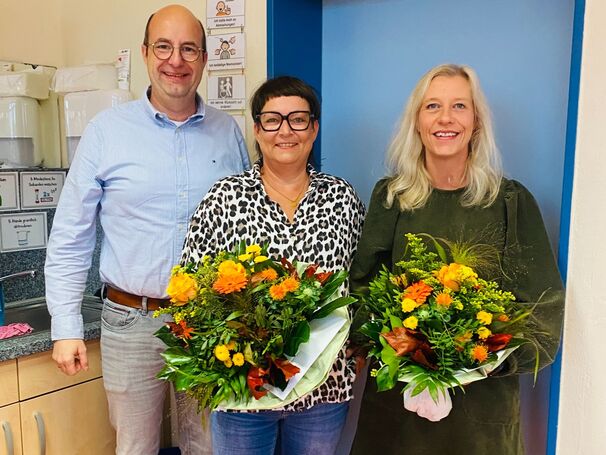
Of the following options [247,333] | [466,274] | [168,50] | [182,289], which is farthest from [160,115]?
[466,274]

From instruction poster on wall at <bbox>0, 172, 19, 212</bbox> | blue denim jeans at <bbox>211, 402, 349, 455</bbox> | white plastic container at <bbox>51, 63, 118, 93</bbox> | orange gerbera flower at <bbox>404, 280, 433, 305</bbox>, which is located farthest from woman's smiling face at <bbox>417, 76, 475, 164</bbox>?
instruction poster on wall at <bbox>0, 172, 19, 212</bbox>

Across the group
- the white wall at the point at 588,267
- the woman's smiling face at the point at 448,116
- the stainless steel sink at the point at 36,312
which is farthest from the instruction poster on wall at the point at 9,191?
the white wall at the point at 588,267

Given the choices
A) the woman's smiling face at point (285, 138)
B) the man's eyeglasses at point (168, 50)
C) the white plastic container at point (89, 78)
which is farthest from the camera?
the white plastic container at point (89, 78)

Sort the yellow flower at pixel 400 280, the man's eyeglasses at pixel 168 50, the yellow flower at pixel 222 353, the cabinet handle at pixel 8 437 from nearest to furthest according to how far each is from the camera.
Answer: the yellow flower at pixel 222 353
the yellow flower at pixel 400 280
the man's eyeglasses at pixel 168 50
the cabinet handle at pixel 8 437

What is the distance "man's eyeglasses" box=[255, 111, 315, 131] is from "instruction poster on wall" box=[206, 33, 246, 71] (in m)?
0.59

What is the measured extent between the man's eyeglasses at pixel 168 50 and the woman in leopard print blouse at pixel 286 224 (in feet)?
0.81

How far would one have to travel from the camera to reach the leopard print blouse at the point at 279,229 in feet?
5.14

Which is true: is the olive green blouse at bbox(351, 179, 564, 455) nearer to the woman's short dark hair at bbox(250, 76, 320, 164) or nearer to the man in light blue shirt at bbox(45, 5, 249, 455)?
the woman's short dark hair at bbox(250, 76, 320, 164)

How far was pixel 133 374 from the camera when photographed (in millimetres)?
1760

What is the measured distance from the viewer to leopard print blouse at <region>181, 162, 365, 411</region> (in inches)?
61.7

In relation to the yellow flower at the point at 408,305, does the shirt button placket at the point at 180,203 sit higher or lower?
higher

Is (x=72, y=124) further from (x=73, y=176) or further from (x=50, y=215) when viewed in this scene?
(x=73, y=176)

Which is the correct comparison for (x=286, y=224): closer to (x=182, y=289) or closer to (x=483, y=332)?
(x=182, y=289)

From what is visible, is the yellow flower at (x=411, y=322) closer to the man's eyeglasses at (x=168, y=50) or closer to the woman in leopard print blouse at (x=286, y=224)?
the woman in leopard print blouse at (x=286, y=224)
